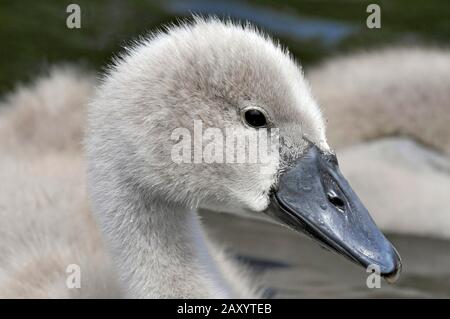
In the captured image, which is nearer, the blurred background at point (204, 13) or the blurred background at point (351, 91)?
the blurred background at point (351, 91)

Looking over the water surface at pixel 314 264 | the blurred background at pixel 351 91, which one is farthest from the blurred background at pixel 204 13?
the water surface at pixel 314 264

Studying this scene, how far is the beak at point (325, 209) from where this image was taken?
11.2 ft

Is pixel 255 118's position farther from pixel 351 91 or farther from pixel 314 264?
pixel 351 91

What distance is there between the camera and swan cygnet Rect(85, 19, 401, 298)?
137 inches

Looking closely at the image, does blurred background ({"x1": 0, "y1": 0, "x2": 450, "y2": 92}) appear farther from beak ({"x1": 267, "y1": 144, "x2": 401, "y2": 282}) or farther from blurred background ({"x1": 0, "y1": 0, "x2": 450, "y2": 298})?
beak ({"x1": 267, "y1": 144, "x2": 401, "y2": 282})

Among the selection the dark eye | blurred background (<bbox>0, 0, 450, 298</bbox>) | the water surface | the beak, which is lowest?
the beak

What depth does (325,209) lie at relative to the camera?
11.4 feet

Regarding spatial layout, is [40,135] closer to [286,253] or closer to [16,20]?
[286,253]

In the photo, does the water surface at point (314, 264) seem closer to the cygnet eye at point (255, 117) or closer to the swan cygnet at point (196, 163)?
the swan cygnet at point (196, 163)

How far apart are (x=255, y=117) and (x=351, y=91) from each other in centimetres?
267

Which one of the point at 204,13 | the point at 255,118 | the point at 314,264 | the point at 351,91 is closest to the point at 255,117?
the point at 255,118

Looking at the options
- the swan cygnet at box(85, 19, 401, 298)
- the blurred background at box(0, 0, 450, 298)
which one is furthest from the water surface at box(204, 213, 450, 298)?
the swan cygnet at box(85, 19, 401, 298)

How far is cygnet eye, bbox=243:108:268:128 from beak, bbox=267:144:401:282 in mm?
140
